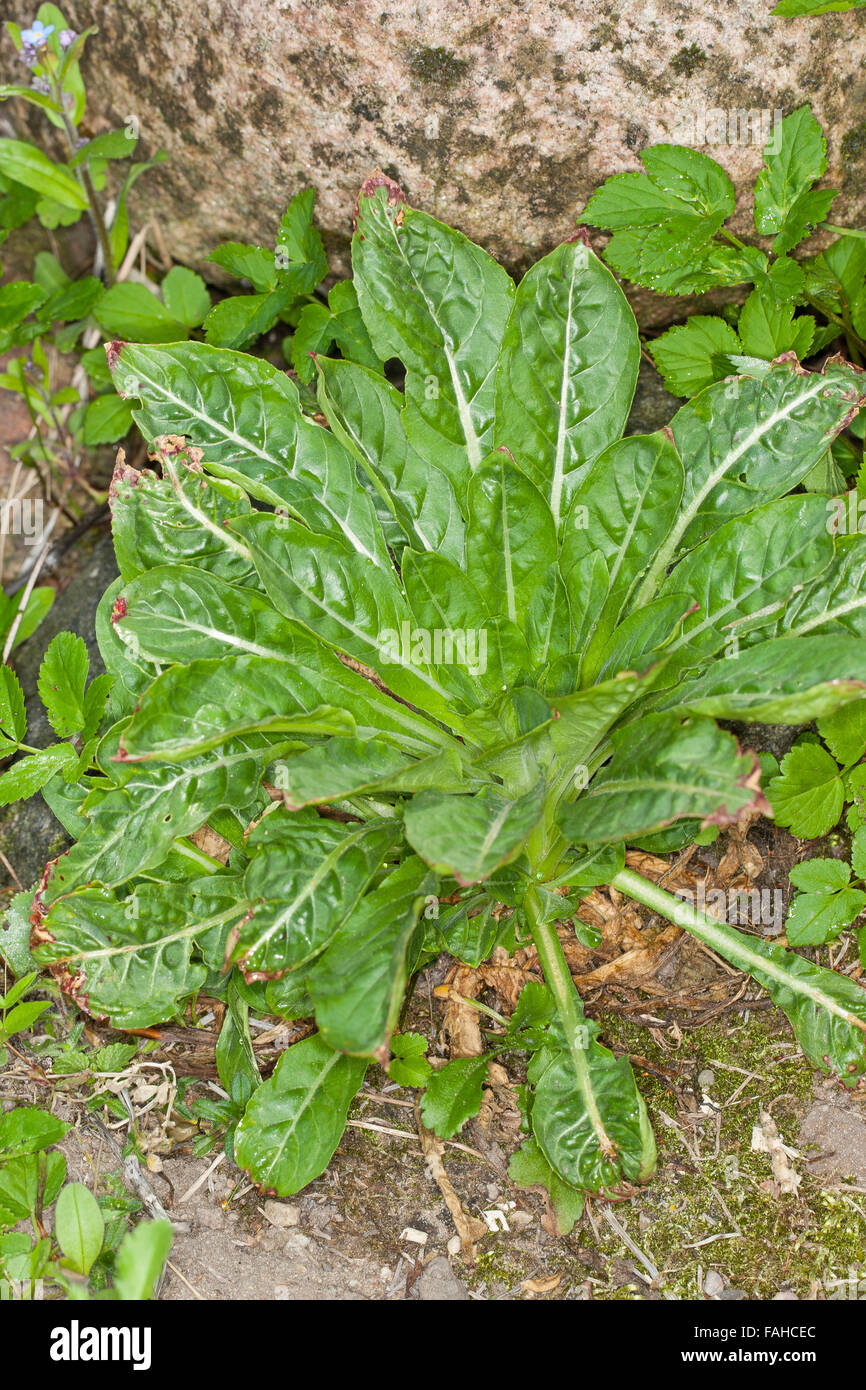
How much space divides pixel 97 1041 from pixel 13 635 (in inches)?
51.7

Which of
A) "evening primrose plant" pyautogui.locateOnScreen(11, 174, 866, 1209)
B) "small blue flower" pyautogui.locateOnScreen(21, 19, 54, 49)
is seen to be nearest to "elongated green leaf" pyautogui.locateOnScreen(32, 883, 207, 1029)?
"evening primrose plant" pyautogui.locateOnScreen(11, 174, 866, 1209)

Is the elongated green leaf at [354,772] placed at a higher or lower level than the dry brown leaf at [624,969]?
higher

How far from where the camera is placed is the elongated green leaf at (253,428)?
2.48 m

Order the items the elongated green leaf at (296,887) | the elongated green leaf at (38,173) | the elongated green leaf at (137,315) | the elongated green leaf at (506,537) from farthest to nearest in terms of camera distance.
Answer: the elongated green leaf at (137,315) < the elongated green leaf at (38,173) < the elongated green leaf at (506,537) < the elongated green leaf at (296,887)

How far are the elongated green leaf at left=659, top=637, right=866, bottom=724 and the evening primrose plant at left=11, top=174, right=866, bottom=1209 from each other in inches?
0.4

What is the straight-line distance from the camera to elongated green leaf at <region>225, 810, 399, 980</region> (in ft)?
6.79

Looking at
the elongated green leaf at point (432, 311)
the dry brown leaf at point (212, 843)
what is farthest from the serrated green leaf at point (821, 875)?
the dry brown leaf at point (212, 843)

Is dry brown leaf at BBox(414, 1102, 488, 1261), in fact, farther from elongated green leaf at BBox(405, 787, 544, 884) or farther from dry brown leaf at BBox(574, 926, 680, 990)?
elongated green leaf at BBox(405, 787, 544, 884)

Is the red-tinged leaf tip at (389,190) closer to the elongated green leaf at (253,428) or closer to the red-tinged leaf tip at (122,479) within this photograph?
the elongated green leaf at (253,428)

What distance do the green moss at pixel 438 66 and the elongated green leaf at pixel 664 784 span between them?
1844mm

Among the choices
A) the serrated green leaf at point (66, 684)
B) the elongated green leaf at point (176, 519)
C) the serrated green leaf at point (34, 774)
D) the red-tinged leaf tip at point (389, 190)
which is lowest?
the serrated green leaf at point (34, 774)
